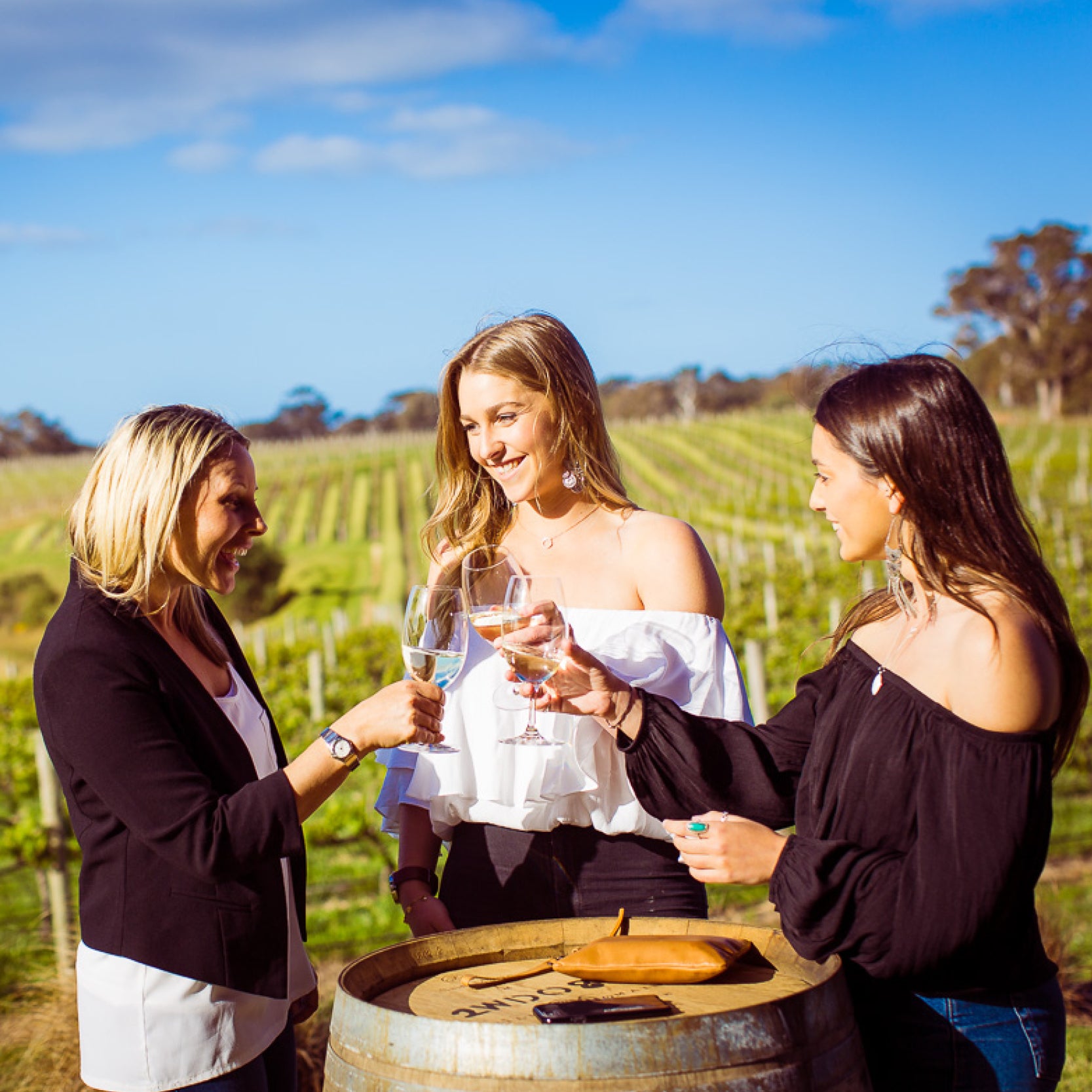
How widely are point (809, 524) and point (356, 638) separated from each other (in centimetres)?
1210

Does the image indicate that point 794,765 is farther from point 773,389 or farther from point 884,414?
point 773,389

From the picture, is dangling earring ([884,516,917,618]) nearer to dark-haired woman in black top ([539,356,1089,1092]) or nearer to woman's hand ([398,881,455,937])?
dark-haired woman in black top ([539,356,1089,1092])

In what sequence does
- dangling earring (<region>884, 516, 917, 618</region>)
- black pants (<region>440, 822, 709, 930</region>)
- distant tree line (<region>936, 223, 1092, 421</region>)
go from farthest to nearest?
distant tree line (<region>936, 223, 1092, 421</region>) → black pants (<region>440, 822, 709, 930</region>) → dangling earring (<region>884, 516, 917, 618</region>)

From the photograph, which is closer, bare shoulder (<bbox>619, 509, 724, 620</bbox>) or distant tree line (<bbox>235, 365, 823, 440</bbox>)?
bare shoulder (<bbox>619, 509, 724, 620</bbox>)

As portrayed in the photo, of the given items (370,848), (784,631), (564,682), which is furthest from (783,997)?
(784,631)

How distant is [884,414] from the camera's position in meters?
1.77

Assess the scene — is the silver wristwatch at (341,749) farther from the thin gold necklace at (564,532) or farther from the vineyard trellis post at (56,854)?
the vineyard trellis post at (56,854)

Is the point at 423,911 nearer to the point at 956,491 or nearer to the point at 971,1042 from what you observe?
the point at 971,1042

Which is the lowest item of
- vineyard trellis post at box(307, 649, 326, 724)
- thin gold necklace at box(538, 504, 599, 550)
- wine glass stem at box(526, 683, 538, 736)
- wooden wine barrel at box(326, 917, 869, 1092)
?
vineyard trellis post at box(307, 649, 326, 724)

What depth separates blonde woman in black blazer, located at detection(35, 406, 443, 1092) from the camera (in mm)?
1938

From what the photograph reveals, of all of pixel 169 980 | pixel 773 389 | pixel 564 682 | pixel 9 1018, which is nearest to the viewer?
pixel 169 980

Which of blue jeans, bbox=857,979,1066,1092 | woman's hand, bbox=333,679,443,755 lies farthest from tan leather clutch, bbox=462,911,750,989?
woman's hand, bbox=333,679,443,755

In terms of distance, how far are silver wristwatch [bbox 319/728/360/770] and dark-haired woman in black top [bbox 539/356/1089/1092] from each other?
0.58 metres

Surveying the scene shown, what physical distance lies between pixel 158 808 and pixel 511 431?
111 centimetres
